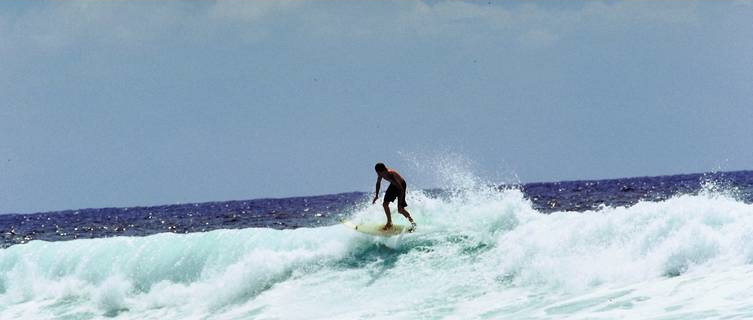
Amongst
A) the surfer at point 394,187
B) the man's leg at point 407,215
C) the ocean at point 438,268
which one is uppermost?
Result: the surfer at point 394,187

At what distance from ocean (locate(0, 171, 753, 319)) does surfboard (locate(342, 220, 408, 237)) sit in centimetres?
14

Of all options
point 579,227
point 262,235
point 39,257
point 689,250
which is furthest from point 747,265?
point 39,257

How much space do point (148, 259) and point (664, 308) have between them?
1117 centimetres

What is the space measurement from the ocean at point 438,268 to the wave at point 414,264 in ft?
0.10

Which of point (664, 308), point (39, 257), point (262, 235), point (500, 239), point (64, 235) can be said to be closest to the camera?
point (664, 308)

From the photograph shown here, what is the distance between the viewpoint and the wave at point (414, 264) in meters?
12.3

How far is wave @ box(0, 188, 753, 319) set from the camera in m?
12.3

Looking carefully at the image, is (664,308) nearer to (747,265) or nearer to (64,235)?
(747,265)

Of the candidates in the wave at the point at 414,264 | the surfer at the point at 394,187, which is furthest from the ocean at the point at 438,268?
the surfer at the point at 394,187

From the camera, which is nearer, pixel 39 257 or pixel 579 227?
pixel 579 227

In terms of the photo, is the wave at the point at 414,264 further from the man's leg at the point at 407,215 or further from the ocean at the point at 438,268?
the man's leg at the point at 407,215

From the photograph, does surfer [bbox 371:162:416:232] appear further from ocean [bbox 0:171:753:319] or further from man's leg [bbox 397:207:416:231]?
ocean [bbox 0:171:753:319]

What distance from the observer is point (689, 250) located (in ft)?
40.1

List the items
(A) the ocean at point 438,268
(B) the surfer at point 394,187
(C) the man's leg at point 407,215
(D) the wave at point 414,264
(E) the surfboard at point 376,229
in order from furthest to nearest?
(B) the surfer at point 394,187
(C) the man's leg at point 407,215
(E) the surfboard at point 376,229
(D) the wave at point 414,264
(A) the ocean at point 438,268
